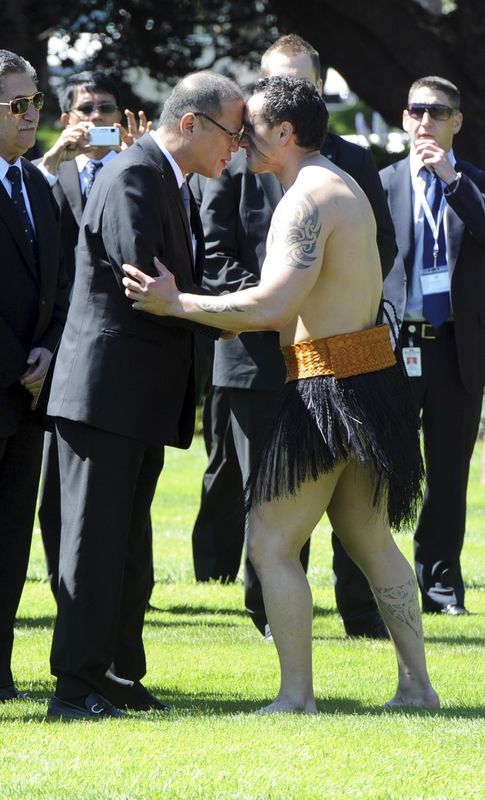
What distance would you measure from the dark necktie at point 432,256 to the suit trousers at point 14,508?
8.48 ft

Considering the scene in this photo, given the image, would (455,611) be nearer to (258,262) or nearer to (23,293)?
(258,262)

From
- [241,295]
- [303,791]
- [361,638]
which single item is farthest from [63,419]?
[361,638]

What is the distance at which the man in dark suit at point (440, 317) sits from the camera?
6098 millimetres

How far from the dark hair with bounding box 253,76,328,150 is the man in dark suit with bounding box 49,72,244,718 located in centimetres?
12

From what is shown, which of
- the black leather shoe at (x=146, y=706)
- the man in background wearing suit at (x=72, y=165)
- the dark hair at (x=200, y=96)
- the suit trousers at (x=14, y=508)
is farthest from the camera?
the man in background wearing suit at (x=72, y=165)

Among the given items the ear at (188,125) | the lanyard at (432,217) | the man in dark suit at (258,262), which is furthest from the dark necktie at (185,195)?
the lanyard at (432,217)

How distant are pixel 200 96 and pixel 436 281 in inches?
102

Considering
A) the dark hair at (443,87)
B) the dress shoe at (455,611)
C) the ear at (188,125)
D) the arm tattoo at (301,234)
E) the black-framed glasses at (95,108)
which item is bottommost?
the dress shoe at (455,611)

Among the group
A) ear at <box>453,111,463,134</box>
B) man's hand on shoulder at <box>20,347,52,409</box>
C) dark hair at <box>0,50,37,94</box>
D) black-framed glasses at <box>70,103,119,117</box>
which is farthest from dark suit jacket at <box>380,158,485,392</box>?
dark hair at <box>0,50,37,94</box>

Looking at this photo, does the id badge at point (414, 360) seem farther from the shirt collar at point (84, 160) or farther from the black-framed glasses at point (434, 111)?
the shirt collar at point (84, 160)

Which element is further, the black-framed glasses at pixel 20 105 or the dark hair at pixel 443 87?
the dark hair at pixel 443 87

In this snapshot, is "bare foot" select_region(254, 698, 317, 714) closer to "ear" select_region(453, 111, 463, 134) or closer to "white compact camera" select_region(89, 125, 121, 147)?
"white compact camera" select_region(89, 125, 121, 147)

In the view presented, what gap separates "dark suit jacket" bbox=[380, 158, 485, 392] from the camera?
236 inches

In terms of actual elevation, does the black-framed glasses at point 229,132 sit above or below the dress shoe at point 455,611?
above
